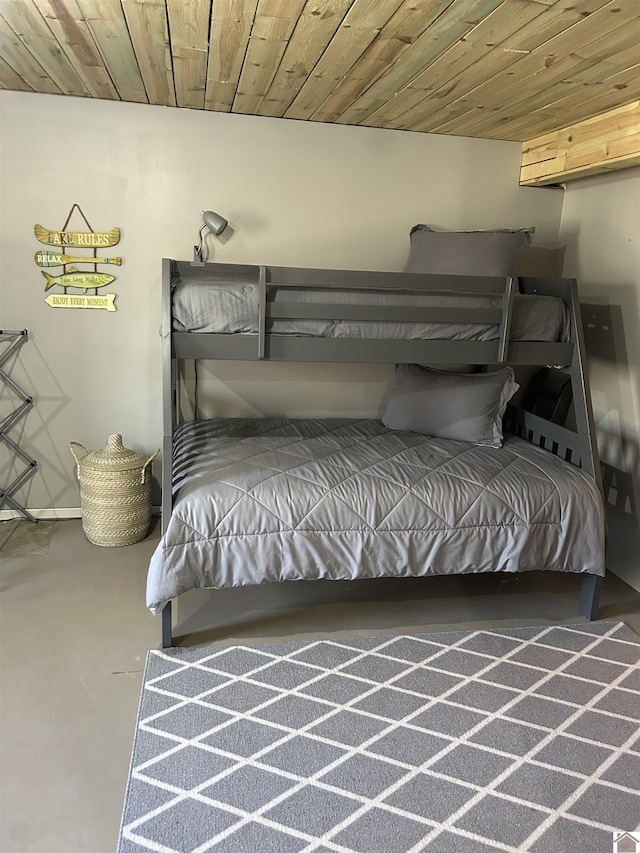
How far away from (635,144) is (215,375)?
2.19m

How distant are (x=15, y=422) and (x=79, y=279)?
801mm

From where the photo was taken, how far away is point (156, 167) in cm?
320

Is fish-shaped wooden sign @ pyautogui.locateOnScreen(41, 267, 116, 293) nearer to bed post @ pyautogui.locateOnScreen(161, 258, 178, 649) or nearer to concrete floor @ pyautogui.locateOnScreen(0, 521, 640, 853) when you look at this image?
bed post @ pyautogui.locateOnScreen(161, 258, 178, 649)

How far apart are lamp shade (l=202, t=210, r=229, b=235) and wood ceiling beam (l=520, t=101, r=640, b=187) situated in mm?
1650

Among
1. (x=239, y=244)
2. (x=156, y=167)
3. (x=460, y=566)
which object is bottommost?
(x=460, y=566)

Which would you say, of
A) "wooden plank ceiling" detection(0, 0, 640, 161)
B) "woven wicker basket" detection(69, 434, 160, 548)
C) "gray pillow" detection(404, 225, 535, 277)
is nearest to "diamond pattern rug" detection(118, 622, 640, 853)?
"woven wicker basket" detection(69, 434, 160, 548)

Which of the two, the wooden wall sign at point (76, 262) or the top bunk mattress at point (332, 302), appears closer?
the top bunk mattress at point (332, 302)

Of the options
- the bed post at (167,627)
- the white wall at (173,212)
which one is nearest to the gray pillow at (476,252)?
the white wall at (173,212)

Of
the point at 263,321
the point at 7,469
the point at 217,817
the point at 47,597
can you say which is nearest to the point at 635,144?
the point at 263,321

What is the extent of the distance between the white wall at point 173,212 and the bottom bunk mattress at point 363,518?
0.83 metres

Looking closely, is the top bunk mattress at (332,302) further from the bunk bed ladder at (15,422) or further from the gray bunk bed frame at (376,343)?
the bunk bed ladder at (15,422)

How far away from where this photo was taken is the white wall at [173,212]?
312 centimetres

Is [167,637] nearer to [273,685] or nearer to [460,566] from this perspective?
[273,685]

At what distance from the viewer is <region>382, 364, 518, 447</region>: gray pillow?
3107 millimetres
